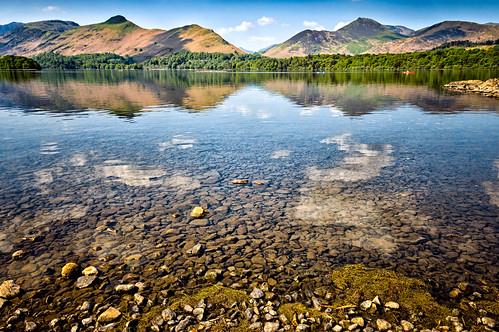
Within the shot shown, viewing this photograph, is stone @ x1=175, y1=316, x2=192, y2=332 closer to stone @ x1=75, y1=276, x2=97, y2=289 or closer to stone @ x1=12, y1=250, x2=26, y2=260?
stone @ x1=75, y1=276, x2=97, y2=289

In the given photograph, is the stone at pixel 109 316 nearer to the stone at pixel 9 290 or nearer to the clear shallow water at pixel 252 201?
the clear shallow water at pixel 252 201

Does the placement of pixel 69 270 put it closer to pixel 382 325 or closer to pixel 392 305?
pixel 382 325

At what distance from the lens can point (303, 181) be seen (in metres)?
22.3

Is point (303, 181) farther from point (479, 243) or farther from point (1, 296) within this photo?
point (1, 296)

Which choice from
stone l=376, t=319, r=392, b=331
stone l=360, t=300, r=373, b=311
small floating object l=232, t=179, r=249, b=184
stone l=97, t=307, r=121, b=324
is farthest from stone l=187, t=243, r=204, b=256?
small floating object l=232, t=179, r=249, b=184

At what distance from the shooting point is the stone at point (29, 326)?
9.90 metres

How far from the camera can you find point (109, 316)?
10.3 metres

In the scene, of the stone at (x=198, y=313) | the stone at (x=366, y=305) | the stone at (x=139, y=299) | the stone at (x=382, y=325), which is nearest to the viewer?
the stone at (x=382, y=325)

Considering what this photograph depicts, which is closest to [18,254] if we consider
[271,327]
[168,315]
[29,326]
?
[29,326]

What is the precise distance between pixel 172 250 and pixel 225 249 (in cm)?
215

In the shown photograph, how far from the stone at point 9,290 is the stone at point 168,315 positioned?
5.11 m

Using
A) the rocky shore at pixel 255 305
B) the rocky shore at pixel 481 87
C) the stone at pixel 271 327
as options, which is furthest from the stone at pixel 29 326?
the rocky shore at pixel 481 87

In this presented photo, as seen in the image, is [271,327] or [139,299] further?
[139,299]

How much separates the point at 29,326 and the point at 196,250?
593 cm
